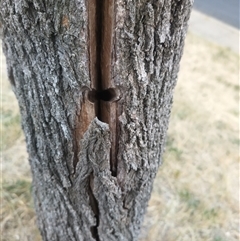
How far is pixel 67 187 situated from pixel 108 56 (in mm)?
510

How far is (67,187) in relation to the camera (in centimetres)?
126

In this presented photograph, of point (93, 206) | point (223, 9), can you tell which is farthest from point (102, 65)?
point (223, 9)

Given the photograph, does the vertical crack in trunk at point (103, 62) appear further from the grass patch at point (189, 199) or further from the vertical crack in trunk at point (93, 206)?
the grass patch at point (189, 199)

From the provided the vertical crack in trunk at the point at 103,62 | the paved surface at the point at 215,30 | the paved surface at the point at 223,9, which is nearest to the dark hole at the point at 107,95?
the vertical crack in trunk at the point at 103,62

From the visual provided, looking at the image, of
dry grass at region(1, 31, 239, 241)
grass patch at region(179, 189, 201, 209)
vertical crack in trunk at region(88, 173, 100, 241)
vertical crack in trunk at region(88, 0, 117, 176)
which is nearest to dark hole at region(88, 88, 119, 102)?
vertical crack in trunk at region(88, 0, 117, 176)

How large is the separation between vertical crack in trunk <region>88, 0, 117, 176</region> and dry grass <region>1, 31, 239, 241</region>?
3.03ft

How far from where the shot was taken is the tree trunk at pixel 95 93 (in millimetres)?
896

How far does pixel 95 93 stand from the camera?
102cm

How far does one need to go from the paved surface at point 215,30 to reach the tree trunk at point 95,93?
111 inches

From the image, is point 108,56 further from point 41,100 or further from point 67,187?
point 67,187

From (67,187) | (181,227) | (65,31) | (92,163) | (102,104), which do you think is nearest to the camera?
(65,31)

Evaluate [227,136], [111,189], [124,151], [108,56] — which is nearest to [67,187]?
[111,189]

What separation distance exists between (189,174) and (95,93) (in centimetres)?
128

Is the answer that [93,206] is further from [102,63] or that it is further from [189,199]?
[189,199]
